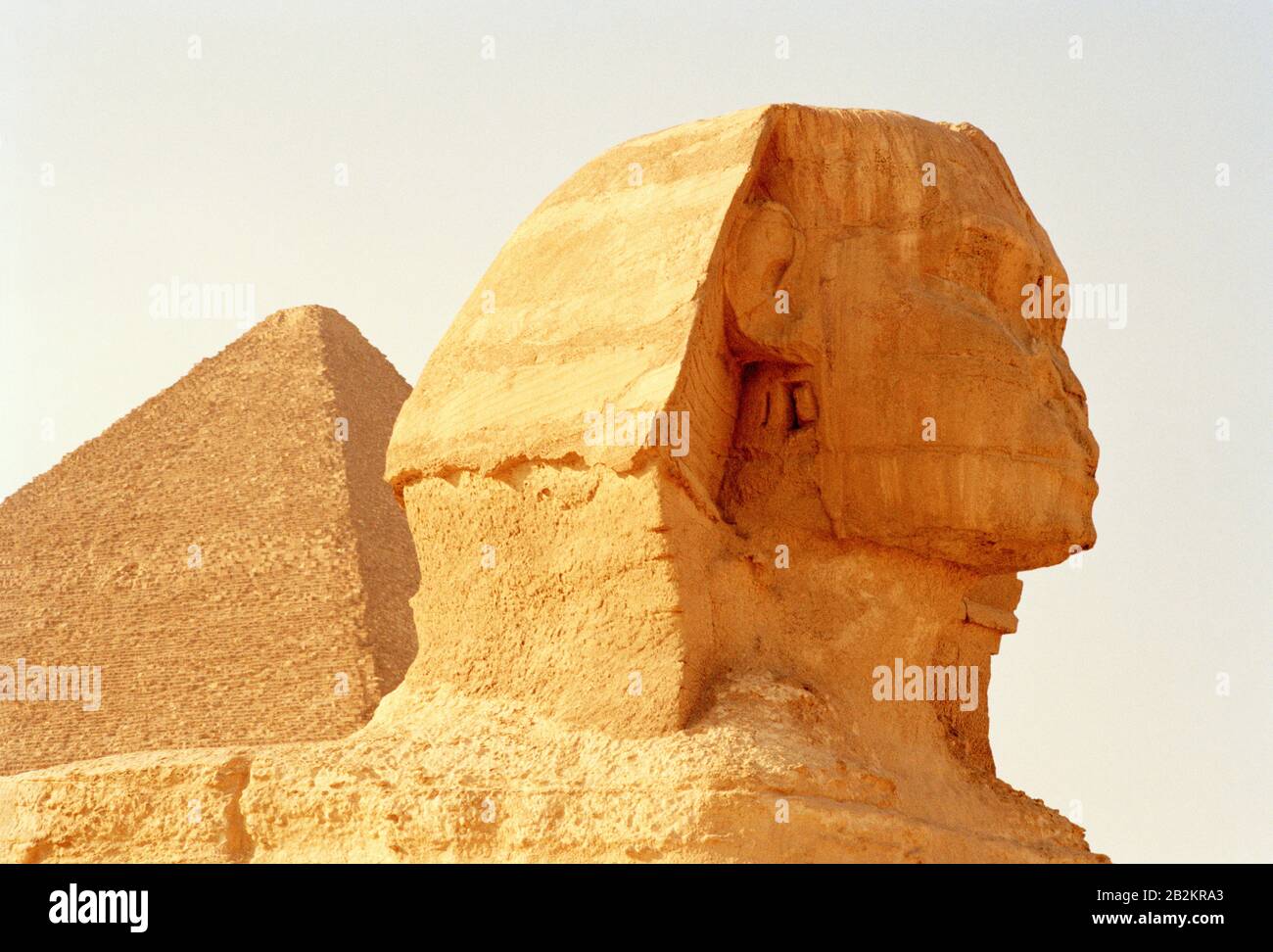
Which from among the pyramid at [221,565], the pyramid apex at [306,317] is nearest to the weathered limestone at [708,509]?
the pyramid at [221,565]

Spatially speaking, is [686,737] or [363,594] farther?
[363,594]

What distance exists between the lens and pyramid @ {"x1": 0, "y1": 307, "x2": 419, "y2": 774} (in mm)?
82188

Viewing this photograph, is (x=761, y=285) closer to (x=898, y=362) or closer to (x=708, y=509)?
(x=898, y=362)

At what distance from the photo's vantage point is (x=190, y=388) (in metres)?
98.2

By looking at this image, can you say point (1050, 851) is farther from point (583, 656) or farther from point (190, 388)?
point (190, 388)

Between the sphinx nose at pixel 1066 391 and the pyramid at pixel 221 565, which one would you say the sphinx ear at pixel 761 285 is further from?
the pyramid at pixel 221 565

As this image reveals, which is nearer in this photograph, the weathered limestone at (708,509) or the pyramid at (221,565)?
the weathered limestone at (708,509)

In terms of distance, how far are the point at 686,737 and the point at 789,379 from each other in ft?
3.49

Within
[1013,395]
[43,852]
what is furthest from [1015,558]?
[43,852]

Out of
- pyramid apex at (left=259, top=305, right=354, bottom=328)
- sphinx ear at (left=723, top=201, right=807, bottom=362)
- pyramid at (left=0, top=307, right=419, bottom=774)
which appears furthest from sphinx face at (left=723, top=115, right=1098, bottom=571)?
pyramid apex at (left=259, top=305, right=354, bottom=328)

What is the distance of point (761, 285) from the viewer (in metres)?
5.92

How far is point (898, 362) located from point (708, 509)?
0.58 meters

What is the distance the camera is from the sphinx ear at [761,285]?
5.89 m

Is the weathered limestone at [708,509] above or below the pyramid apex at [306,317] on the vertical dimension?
below
